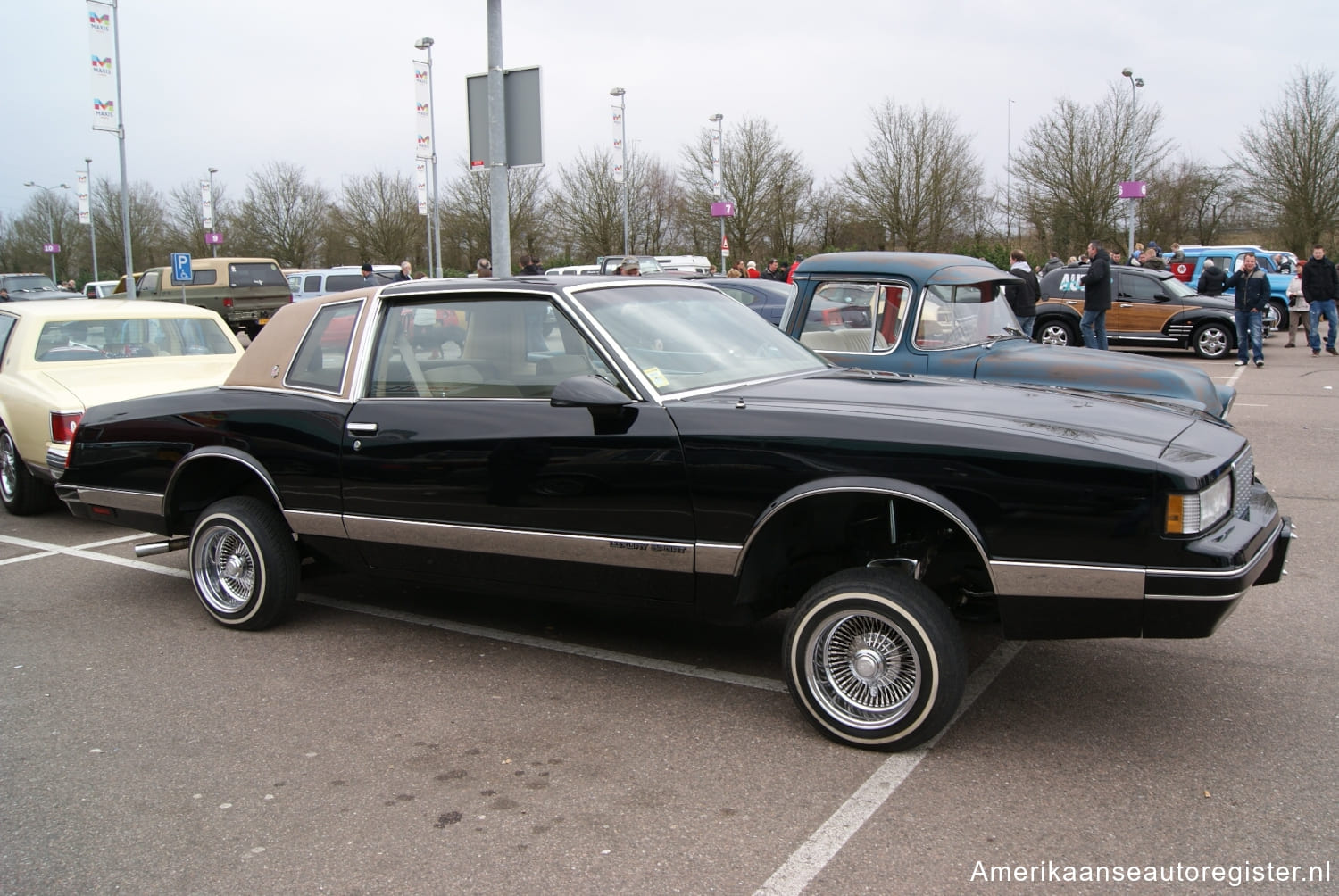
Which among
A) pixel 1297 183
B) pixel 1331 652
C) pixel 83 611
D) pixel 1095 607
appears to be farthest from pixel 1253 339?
pixel 1297 183

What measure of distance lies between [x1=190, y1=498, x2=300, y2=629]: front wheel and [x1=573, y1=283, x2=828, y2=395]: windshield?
1.99 meters

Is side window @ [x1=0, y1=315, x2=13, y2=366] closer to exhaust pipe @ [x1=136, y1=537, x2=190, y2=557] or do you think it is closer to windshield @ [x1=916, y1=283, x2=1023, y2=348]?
exhaust pipe @ [x1=136, y1=537, x2=190, y2=557]

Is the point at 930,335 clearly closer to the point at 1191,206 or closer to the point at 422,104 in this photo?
the point at 422,104

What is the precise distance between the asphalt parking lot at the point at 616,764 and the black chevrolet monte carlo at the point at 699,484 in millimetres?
398

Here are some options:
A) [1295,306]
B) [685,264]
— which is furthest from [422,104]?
[1295,306]

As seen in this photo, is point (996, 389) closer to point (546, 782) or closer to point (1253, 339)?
point (546, 782)

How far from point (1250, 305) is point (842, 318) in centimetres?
1307

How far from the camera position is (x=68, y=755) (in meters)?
3.89

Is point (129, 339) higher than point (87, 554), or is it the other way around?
point (129, 339)

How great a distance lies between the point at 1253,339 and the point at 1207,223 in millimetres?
35726

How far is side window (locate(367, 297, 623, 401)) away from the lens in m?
4.48

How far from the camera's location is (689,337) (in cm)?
469

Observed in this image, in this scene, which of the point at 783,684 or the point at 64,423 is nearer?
the point at 783,684

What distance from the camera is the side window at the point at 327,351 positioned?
5031 mm
